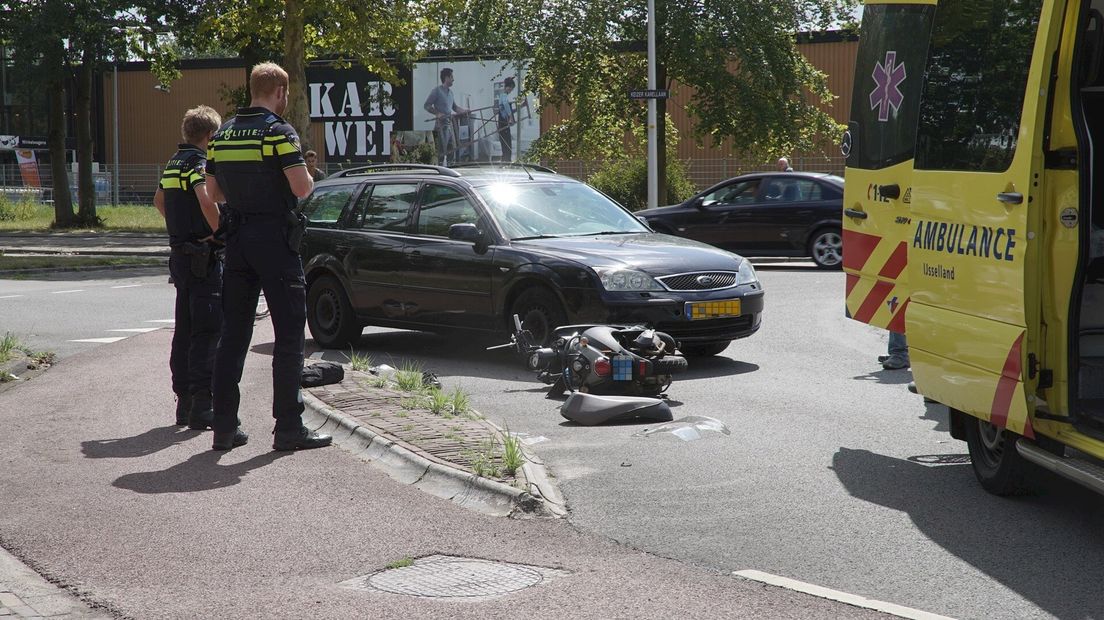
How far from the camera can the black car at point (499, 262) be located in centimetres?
1024

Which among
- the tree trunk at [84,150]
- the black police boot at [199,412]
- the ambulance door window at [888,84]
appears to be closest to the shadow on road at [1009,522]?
the ambulance door window at [888,84]

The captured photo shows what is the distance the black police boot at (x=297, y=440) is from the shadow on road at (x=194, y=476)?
0.30 ft

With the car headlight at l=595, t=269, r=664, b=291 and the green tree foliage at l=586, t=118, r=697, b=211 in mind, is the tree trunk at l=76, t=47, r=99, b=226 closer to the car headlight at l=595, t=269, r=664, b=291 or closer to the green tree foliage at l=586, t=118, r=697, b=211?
the green tree foliage at l=586, t=118, r=697, b=211

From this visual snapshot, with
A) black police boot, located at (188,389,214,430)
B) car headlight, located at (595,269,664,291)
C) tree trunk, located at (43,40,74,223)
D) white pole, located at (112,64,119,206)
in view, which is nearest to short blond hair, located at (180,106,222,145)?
black police boot, located at (188,389,214,430)

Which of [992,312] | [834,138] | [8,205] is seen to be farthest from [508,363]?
[8,205]

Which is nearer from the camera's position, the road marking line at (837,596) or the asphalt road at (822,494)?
the road marking line at (837,596)

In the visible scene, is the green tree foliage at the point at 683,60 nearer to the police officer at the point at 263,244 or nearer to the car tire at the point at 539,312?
the car tire at the point at 539,312

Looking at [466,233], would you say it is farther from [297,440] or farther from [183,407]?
[297,440]

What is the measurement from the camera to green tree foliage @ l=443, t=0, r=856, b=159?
29.1 m

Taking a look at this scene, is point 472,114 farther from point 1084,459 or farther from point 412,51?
point 1084,459

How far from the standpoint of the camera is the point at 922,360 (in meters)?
6.36

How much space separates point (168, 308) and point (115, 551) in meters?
11.7

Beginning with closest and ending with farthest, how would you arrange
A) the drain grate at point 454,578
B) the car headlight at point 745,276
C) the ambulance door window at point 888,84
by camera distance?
the drain grate at point 454,578 < the ambulance door window at point 888,84 < the car headlight at point 745,276

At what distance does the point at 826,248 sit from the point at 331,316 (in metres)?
10.1
